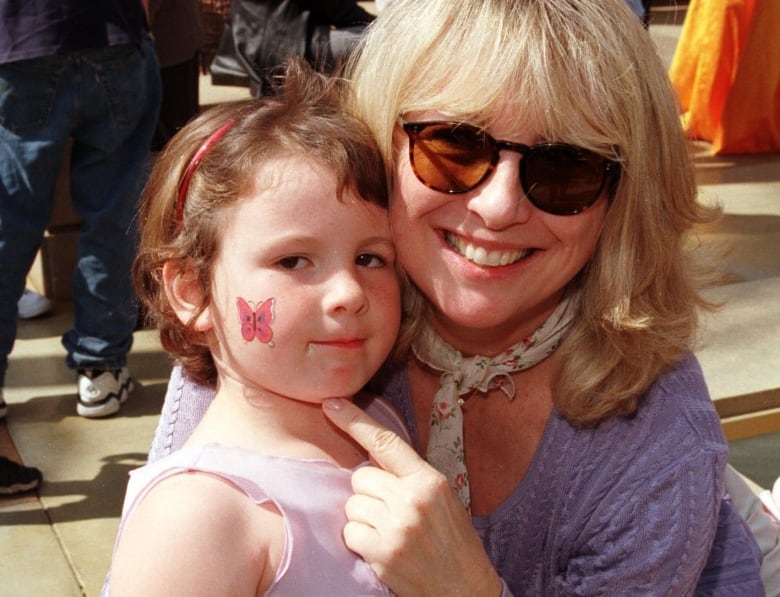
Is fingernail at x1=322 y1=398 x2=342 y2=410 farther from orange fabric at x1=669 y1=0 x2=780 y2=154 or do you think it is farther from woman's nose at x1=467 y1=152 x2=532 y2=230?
orange fabric at x1=669 y1=0 x2=780 y2=154

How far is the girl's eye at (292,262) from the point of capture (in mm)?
1688

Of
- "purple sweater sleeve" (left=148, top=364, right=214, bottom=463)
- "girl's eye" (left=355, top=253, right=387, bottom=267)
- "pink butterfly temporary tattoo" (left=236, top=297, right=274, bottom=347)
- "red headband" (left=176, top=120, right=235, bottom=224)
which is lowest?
"purple sweater sleeve" (left=148, top=364, right=214, bottom=463)

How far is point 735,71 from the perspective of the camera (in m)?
7.18

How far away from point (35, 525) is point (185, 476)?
6.67 ft

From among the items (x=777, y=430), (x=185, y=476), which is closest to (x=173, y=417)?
(x=185, y=476)

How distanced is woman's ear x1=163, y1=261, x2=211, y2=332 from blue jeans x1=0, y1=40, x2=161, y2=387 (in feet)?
5.30

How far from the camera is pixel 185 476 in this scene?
1599 millimetres

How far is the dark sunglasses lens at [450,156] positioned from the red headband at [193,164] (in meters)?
0.32

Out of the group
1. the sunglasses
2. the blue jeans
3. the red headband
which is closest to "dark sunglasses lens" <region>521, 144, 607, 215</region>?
the sunglasses

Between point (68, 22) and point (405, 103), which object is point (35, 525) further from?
point (405, 103)

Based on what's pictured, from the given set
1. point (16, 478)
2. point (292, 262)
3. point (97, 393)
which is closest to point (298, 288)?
point (292, 262)

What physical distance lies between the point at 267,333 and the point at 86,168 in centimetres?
239

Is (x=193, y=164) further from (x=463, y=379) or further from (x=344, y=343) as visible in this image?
(x=463, y=379)

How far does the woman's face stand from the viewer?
1774 mm
